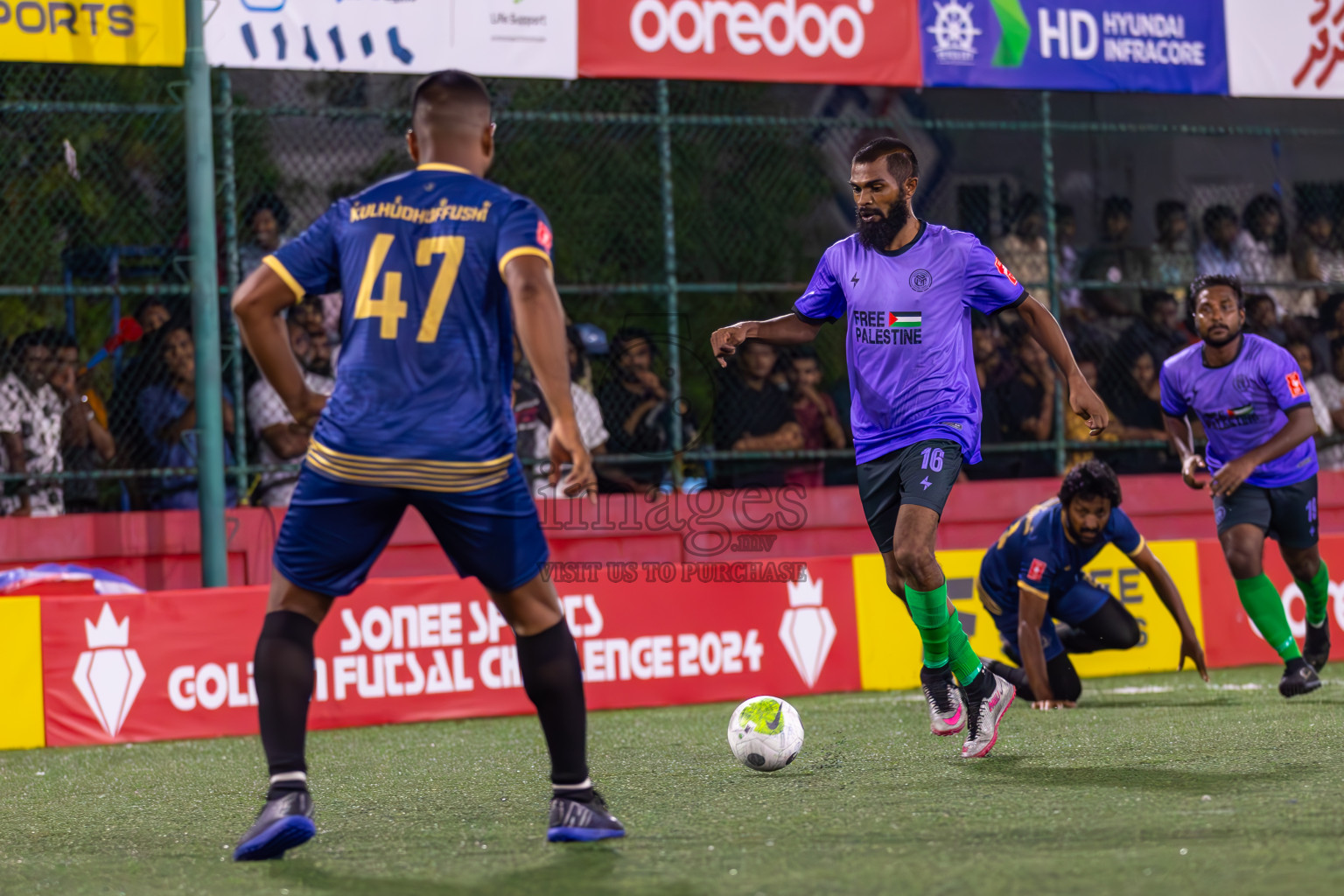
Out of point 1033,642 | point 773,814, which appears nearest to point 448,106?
point 773,814

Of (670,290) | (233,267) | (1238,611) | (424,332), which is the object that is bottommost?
(1238,611)

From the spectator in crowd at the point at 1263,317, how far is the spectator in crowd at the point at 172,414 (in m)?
8.05

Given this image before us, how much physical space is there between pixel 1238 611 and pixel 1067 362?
5.47m

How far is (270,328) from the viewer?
13.5 feet

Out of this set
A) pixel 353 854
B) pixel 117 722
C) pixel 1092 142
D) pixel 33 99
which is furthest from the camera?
pixel 1092 142

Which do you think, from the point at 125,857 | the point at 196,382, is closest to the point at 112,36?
the point at 196,382

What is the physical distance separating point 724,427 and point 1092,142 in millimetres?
5739

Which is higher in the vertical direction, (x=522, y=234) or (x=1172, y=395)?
(x=522, y=234)

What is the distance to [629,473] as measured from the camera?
1127cm

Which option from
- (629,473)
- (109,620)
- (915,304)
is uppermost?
(915,304)

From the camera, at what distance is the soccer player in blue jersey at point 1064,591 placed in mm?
7957

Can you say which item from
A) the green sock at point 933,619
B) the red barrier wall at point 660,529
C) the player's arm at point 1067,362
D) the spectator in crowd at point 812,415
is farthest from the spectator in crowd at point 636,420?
the player's arm at point 1067,362

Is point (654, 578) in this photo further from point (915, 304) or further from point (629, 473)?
point (915, 304)

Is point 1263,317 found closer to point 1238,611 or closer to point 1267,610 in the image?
point 1238,611
